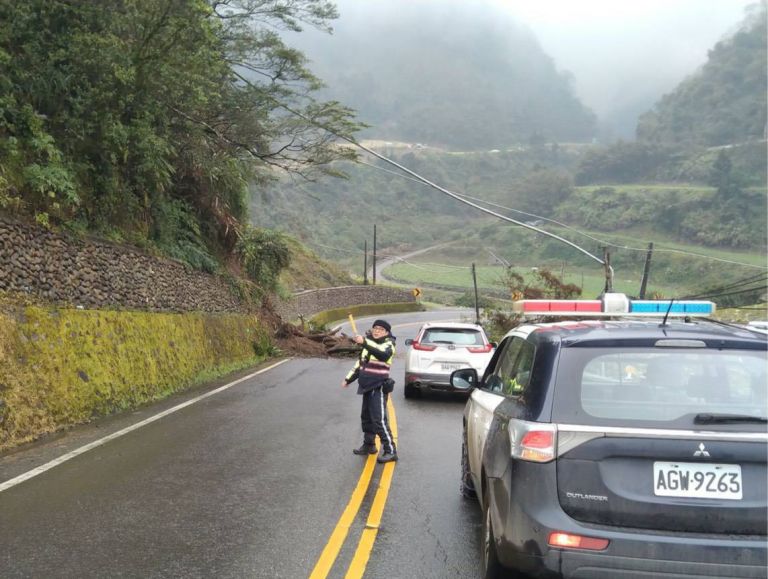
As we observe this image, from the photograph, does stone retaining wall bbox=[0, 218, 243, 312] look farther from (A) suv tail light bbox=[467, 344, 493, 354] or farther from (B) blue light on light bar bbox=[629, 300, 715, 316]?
(B) blue light on light bar bbox=[629, 300, 715, 316]

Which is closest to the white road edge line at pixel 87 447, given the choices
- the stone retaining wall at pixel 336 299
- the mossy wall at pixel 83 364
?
the mossy wall at pixel 83 364

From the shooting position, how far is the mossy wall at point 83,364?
8.37 m

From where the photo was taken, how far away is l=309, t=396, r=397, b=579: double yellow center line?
4.37 m

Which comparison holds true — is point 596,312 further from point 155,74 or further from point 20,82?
point 20,82

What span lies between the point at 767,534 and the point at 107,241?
1275 centimetres

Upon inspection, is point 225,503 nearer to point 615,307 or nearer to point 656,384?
point 615,307

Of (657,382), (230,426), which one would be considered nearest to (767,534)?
(657,382)

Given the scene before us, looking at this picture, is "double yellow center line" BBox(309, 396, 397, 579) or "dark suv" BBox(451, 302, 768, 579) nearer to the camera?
"dark suv" BBox(451, 302, 768, 579)

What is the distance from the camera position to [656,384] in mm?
3627

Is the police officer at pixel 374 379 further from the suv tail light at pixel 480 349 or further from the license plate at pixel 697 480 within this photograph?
the suv tail light at pixel 480 349

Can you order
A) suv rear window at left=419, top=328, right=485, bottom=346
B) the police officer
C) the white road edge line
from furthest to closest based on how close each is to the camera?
suv rear window at left=419, top=328, right=485, bottom=346 < the police officer < the white road edge line

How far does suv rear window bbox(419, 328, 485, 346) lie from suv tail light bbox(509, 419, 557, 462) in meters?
9.79

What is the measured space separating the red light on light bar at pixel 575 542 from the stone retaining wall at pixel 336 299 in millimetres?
32204

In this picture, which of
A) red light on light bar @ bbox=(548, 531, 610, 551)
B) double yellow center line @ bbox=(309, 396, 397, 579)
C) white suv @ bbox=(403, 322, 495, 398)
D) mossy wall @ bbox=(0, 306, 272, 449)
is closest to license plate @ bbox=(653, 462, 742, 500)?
red light on light bar @ bbox=(548, 531, 610, 551)
